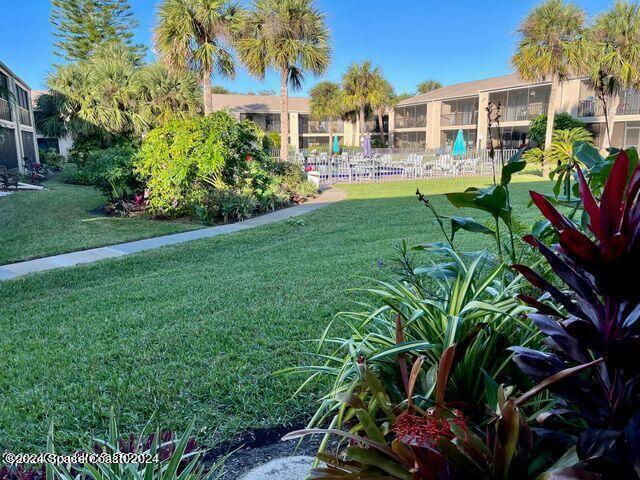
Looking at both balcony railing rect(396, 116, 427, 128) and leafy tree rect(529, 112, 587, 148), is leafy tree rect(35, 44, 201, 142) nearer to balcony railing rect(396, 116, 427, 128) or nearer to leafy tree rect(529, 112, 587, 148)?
leafy tree rect(529, 112, 587, 148)

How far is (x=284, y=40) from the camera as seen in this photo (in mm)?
19500

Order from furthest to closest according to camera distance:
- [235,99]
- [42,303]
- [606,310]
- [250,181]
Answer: [235,99], [250,181], [42,303], [606,310]

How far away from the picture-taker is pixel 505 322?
236 cm

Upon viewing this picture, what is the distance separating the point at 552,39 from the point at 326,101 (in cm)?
2476

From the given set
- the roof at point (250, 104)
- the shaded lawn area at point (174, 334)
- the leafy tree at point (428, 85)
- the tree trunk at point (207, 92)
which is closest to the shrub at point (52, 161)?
the tree trunk at point (207, 92)

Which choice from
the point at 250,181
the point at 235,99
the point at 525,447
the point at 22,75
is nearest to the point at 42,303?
the point at 525,447

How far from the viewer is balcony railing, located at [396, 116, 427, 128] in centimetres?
4238

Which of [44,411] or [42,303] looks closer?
[44,411]

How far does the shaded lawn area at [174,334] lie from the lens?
267 cm

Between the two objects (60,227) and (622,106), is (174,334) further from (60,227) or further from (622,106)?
(622,106)

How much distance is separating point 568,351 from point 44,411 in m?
2.68

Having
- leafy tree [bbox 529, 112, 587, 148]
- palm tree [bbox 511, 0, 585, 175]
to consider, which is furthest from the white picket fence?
palm tree [bbox 511, 0, 585, 175]

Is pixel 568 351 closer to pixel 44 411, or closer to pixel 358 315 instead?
pixel 358 315

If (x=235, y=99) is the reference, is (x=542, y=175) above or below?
below
